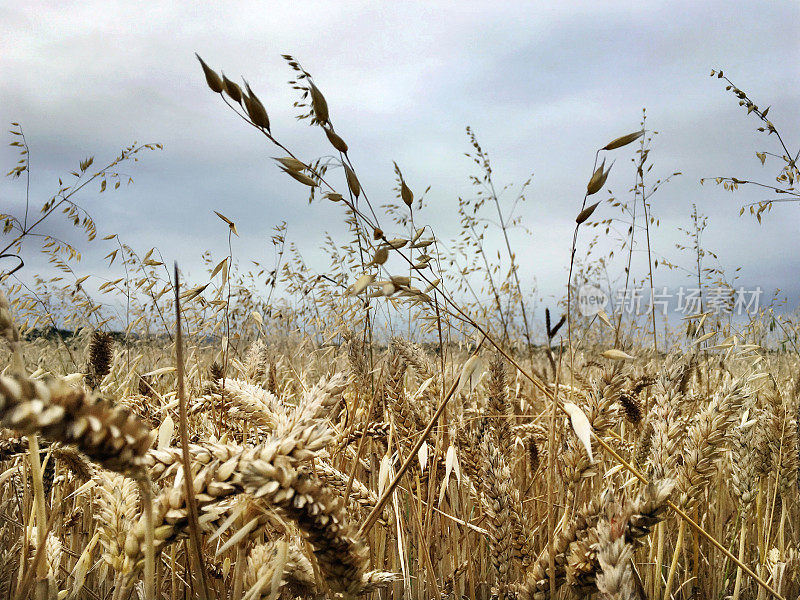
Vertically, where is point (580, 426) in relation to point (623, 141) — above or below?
below

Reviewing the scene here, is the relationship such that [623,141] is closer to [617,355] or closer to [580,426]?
[617,355]

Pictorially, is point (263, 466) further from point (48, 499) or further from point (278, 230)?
point (278, 230)

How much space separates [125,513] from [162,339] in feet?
18.8

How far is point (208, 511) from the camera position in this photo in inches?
23.0

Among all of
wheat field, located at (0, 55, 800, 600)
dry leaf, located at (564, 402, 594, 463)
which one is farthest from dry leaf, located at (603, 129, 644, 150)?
dry leaf, located at (564, 402, 594, 463)

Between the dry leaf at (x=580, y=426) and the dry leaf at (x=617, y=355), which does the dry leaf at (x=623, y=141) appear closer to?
the dry leaf at (x=617, y=355)

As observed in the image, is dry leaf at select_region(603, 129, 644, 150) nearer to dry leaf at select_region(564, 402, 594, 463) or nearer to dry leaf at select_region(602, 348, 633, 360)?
dry leaf at select_region(602, 348, 633, 360)

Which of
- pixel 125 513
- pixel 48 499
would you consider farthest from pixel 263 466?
pixel 48 499

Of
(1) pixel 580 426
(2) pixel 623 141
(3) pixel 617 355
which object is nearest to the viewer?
(1) pixel 580 426

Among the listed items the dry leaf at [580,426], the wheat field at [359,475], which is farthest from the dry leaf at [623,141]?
the dry leaf at [580,426]

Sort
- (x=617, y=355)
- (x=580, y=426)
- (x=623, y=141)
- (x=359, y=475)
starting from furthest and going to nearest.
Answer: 1. (x=359, y=475)
2. (x=623, y=141)
3. (x=617, y=355)
4. (x=580, y=426)

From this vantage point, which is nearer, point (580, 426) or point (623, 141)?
point (580, 426)

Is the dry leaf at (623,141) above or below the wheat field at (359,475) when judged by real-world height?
above

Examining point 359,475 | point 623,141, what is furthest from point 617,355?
point 359,475
